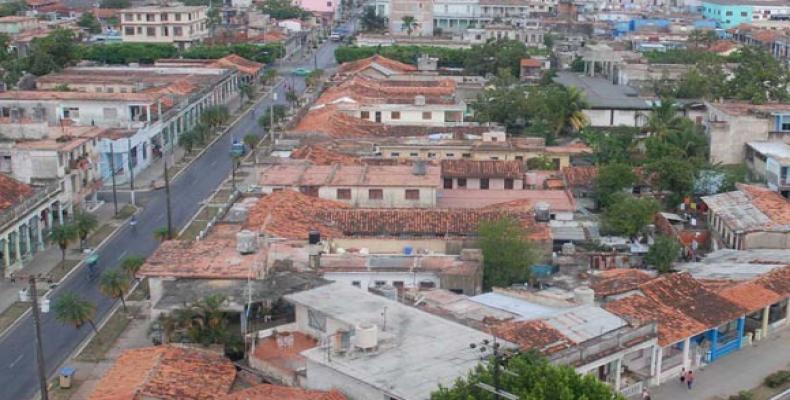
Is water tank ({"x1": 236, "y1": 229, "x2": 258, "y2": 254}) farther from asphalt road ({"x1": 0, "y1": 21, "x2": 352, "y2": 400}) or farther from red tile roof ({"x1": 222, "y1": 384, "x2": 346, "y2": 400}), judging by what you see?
red tile roof ({"x1": 222, "y1": 384, "x2": 346, "y2": 400})

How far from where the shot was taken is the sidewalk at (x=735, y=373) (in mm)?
35312

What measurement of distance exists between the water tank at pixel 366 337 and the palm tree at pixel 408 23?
11344cm

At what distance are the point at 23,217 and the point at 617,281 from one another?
2841 cm

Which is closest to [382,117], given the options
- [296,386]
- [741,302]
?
[741,302]

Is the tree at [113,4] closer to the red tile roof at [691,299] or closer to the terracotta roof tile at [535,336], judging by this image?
the red tile roof at [691,299]

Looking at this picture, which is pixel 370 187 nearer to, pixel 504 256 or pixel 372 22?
pixel 504 256

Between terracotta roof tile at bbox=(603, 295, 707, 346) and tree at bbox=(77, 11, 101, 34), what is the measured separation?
A: 401 feet

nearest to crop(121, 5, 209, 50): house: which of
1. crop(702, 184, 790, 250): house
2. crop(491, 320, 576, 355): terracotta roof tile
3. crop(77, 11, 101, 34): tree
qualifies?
crop(77, 11, 101, 34): tree

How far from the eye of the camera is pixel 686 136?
63.7 meters

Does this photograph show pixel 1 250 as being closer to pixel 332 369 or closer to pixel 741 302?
pixel 332 369

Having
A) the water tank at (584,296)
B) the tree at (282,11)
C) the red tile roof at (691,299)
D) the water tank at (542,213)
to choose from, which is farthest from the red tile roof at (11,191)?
the tree at (282,11)

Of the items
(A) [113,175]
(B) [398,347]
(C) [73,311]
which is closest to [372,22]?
(A) [113,175]

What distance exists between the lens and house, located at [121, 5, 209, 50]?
410 ft

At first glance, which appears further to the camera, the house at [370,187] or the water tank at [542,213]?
the house at [370,187]
